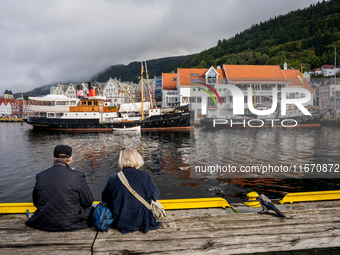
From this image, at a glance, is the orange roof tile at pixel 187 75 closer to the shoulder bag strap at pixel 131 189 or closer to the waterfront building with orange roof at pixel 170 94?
the waterfront building with orange roof at pixel 170 94

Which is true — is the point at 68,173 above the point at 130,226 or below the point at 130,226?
above

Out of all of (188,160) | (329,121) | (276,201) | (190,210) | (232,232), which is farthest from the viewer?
(329,121)

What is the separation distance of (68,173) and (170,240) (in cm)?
174

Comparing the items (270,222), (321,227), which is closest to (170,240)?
(270,222)

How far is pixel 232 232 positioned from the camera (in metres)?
3.24

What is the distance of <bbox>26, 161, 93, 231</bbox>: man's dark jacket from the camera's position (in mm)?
3213

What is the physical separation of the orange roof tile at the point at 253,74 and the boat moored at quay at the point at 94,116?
20.6 metres

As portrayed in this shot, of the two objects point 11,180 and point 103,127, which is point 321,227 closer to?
point 11,180

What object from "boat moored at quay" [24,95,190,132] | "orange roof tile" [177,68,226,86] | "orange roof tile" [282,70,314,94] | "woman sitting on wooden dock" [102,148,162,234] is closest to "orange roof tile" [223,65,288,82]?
"orange roof tile" [177,68,226,86]

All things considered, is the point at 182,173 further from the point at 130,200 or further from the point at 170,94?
the point at 170,94

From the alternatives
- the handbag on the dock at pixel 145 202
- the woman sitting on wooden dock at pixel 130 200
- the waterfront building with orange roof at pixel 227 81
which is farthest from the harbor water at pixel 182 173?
the waterfront building with orange roof at pixel 227 81

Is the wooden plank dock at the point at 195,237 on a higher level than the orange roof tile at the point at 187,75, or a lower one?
lower

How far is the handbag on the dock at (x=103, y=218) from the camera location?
3.28 metres

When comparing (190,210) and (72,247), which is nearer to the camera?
(72,247)
